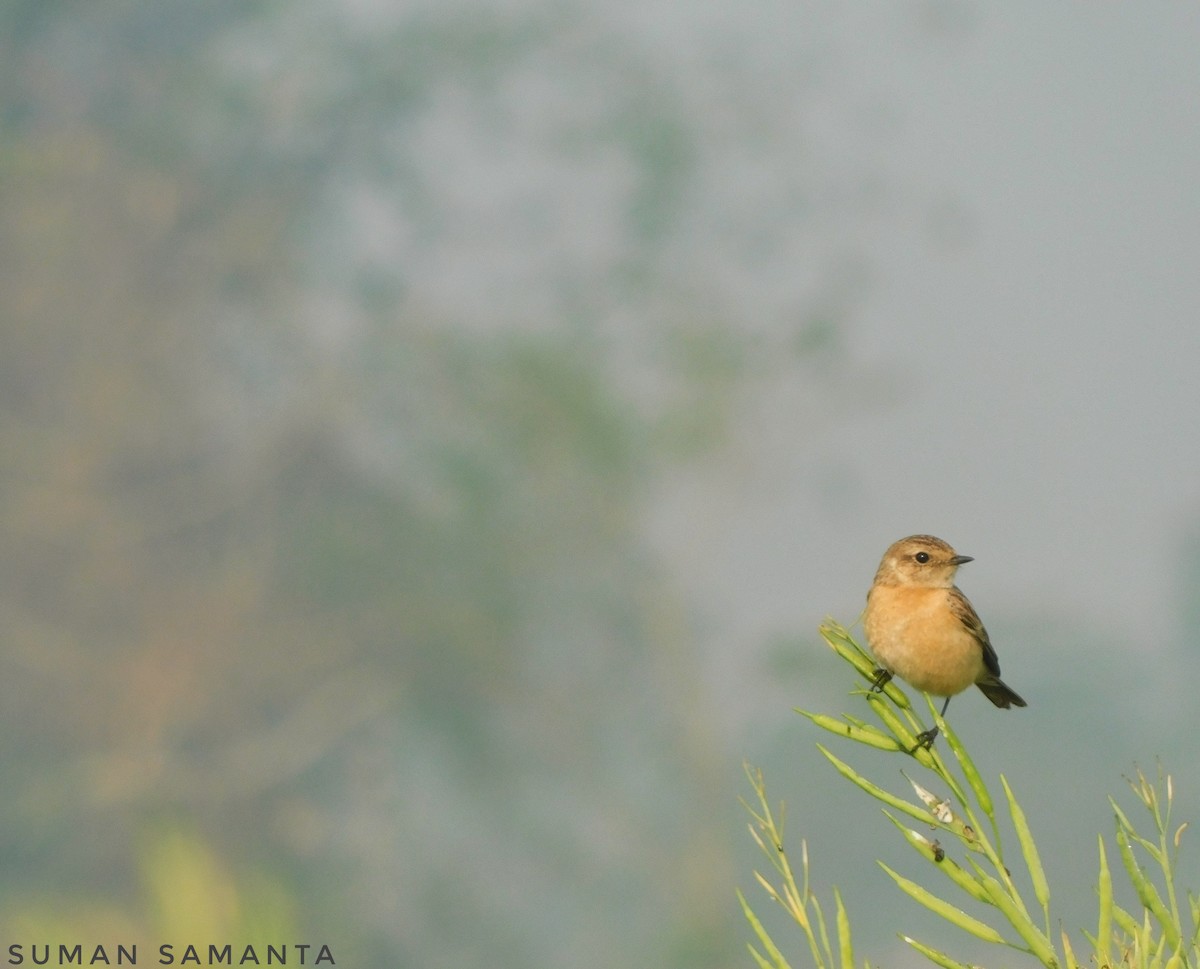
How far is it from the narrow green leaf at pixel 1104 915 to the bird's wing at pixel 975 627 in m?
0.70

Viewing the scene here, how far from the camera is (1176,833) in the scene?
18.0 inches

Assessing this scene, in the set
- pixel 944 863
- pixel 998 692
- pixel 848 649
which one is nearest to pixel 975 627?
pixel 998 692

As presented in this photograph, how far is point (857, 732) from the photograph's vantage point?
0.50 meters

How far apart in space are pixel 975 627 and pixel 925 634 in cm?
11

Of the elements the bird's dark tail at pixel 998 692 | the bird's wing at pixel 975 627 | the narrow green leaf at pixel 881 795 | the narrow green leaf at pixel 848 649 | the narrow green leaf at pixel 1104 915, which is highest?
the bird's wing at pixel 975 627

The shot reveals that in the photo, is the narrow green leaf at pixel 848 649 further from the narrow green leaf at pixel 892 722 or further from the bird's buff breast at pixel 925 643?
the bird's buff breast at pixel 925 643

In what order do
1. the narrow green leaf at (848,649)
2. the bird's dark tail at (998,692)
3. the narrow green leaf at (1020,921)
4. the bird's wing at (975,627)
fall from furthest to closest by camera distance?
1. the bird's wing at (975,627)
2. the bird's dark tail at (998,692)
3. the narrow green leaf at (848,649)
4. the narrow green leaf at (1020,921)

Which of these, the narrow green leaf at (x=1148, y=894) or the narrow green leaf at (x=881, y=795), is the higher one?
the narrow green leaf at (x=881, y=795)

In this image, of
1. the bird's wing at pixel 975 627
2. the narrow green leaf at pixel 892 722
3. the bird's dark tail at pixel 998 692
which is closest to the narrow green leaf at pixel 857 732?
the narrow green leaf at pixel 892 722

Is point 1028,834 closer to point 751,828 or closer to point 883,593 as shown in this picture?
point 751,828

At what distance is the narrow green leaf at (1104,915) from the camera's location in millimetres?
392

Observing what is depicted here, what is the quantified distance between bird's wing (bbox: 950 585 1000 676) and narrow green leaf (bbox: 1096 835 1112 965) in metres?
0.70

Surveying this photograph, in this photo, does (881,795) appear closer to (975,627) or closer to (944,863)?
(944,863)

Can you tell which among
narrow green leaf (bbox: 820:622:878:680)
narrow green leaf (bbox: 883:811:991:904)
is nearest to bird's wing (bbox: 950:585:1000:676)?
narrow green leaf (bbox: 820:622:878:680)
